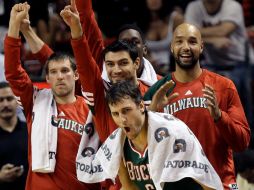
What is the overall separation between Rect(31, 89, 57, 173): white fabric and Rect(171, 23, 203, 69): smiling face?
1202 millimetres

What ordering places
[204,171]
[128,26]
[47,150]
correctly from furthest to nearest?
1. [128,26]
2. [47,150]
3. [204,171]

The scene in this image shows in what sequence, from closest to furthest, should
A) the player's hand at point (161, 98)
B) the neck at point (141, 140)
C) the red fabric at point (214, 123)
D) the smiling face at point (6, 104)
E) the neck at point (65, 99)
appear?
the neck at point (141, 140), the player's hand at point (161, 98), the red fabric at point (214, 123), the neck at point (65, 99), the smiling face at point (6, 104)

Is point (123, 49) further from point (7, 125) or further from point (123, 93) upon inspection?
point (7, 125)

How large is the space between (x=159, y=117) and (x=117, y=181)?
Answer: 2.82 ft

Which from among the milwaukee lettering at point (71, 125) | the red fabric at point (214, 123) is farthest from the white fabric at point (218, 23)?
the red fabric at point (214, 123)

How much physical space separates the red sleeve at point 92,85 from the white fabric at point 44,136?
496mm

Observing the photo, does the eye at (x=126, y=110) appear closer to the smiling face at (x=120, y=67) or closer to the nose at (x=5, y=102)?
the smiling face at (x=120, y=67)

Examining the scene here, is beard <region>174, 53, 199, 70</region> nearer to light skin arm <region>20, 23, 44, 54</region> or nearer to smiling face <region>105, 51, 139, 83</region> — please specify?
smiling face <region>105, 51, 139, 83</region>

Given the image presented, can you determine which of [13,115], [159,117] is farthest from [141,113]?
[13,115]

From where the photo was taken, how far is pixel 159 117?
228 inches

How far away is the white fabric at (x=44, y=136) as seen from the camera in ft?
22.8

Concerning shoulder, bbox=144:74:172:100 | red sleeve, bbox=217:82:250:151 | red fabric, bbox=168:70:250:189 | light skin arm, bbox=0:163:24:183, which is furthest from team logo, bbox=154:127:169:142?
light skin arm, bbox=0:163:24:183

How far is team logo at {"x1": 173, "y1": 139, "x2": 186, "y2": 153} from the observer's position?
5.68m

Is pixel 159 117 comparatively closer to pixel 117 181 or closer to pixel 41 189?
pixel 117 181
